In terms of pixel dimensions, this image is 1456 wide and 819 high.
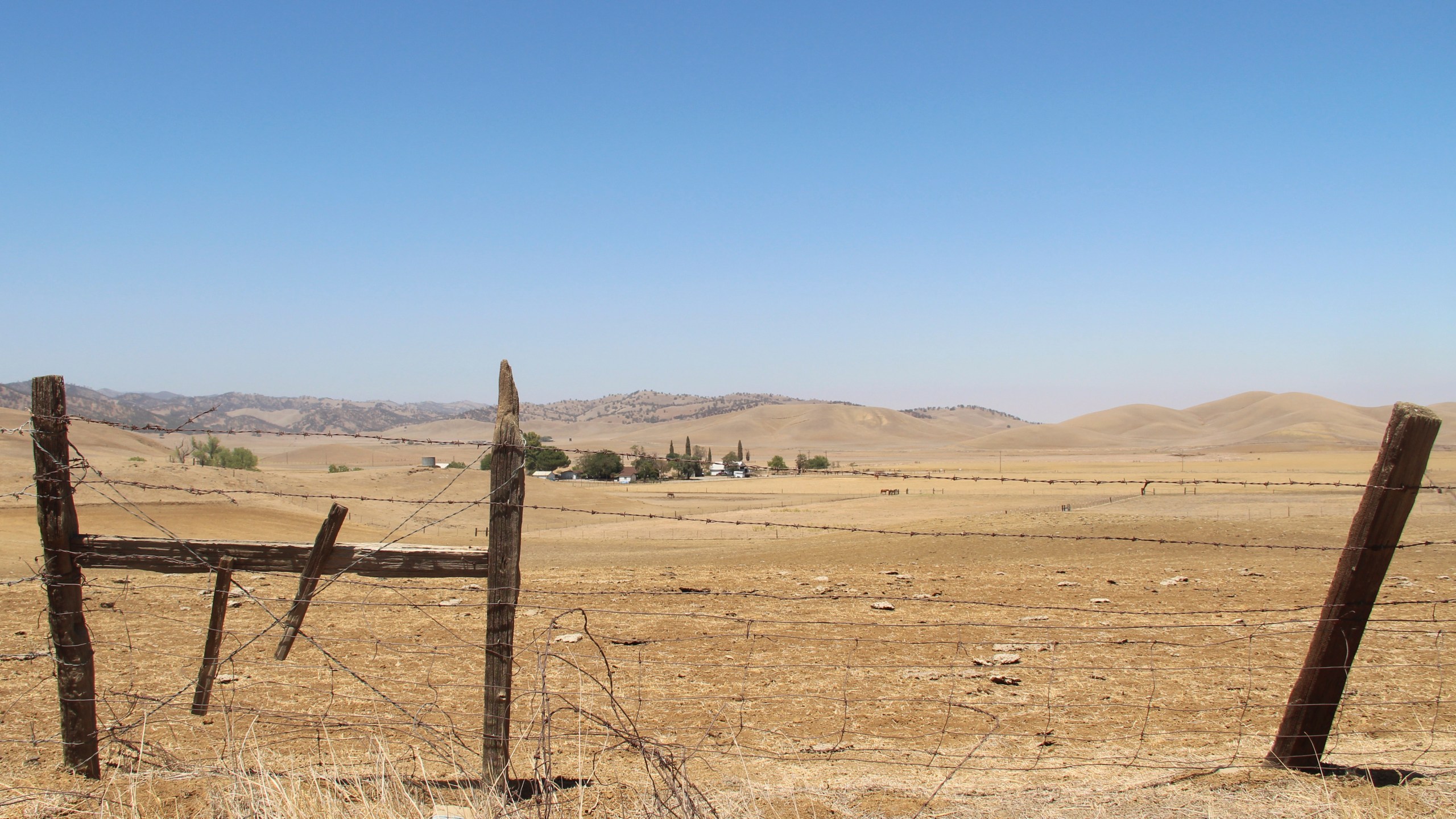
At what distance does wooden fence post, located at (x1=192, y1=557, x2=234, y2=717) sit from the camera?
22.9 ft

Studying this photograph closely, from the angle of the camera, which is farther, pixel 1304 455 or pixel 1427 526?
pixel 1304 455

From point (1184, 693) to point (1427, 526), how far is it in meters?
22.9

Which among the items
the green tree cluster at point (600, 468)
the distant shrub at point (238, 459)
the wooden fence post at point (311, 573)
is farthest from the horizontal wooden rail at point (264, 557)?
the green tree cluster at point (600, 468)

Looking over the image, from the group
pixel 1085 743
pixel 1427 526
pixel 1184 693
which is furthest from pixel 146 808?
pixel 1427 526

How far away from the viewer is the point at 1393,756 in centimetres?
664

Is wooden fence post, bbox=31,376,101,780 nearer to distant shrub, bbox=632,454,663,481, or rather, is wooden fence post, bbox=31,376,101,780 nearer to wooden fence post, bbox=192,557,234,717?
wooden fence post, bbox=192,557,234,717

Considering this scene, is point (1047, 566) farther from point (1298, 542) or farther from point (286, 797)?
point (286, 797)

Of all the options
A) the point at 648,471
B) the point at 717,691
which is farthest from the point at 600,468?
the point at 717,691

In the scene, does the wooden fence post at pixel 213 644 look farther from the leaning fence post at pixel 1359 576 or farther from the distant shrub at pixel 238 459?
the distant shrub at pixel 238 459

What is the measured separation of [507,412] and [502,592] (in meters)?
1.11

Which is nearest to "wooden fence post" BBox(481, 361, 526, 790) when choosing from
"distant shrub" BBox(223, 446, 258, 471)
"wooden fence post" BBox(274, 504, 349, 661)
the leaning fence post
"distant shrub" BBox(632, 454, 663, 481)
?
"wooden fence post" BBox(274, 504, 349, 661)

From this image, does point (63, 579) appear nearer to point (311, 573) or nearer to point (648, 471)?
point (311, 573)

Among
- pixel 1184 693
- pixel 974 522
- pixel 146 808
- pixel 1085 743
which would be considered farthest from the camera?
pixel 974 522

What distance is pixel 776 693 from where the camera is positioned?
8680 millimetres
